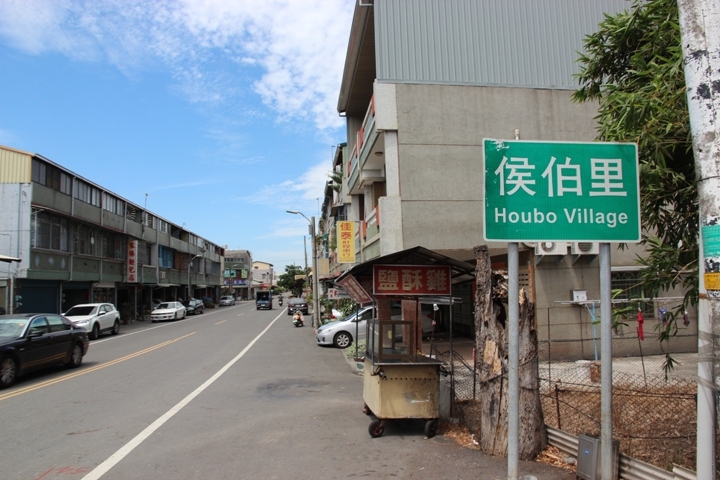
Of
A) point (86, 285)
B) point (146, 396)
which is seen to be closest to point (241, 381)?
point (146, 396)

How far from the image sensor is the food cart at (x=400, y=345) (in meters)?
6.86

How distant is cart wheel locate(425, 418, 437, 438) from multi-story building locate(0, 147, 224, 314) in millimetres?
25201

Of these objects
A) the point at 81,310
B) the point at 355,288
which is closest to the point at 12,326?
the point at 355,288

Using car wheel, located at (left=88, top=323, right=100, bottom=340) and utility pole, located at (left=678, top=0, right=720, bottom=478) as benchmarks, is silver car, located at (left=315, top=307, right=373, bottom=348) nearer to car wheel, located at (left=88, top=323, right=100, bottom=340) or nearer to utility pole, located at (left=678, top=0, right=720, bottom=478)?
car wheel, located at (left=88, top=323, right=100, bottom=340)

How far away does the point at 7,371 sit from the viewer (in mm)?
10867

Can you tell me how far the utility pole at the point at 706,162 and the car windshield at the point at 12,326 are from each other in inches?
503

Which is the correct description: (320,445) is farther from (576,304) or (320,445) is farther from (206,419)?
(576,304)

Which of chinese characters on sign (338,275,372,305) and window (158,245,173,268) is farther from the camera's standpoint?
window (158,245,173,268)

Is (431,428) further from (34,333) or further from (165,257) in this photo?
(165,257)

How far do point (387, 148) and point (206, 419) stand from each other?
888 cm

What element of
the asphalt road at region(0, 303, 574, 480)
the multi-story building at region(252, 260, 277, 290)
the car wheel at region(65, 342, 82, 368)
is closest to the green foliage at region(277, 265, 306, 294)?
the multi-story building at region(252, 260, 277, 290)

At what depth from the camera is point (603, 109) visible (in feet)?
21.1

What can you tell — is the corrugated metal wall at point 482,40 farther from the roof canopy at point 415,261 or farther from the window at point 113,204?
the window at point 113,204

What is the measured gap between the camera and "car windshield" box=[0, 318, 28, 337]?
11.5 metres
